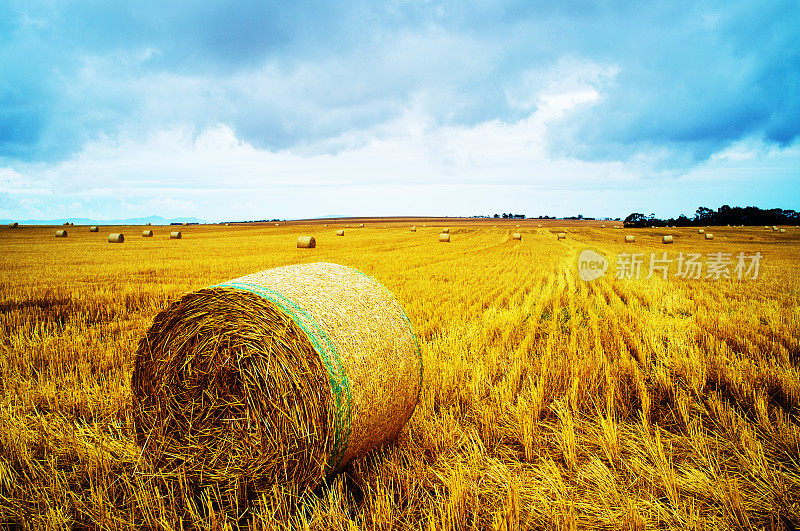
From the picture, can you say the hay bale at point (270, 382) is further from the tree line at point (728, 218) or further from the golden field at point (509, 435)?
the tree line at point (728, 218)

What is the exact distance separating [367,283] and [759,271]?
677 inches

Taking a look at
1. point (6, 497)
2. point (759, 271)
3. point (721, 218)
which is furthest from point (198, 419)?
point (721, 218)

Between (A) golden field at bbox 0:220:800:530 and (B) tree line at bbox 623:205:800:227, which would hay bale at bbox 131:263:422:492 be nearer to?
(A) golden field at bbox 0:220:800:530

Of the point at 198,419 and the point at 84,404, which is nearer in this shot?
the point at 198,419

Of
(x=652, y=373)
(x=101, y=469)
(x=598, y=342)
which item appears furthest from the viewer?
(x=598, y=342)

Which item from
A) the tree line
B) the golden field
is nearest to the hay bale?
the golden field

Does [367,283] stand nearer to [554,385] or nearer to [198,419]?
[198,419]

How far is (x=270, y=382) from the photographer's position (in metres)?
2.81

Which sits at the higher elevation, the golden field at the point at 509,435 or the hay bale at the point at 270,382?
the hay bale at the point at 270,382

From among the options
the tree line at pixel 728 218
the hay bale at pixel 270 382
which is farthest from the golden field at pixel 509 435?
the tree line at pixel 728 218

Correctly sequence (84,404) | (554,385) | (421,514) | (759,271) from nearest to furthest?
(421,514) < (84,404) < (554,385) < (759,271)

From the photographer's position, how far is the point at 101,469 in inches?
117

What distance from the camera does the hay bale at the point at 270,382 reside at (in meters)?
2.68

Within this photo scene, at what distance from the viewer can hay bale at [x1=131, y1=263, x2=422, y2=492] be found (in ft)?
8.78
